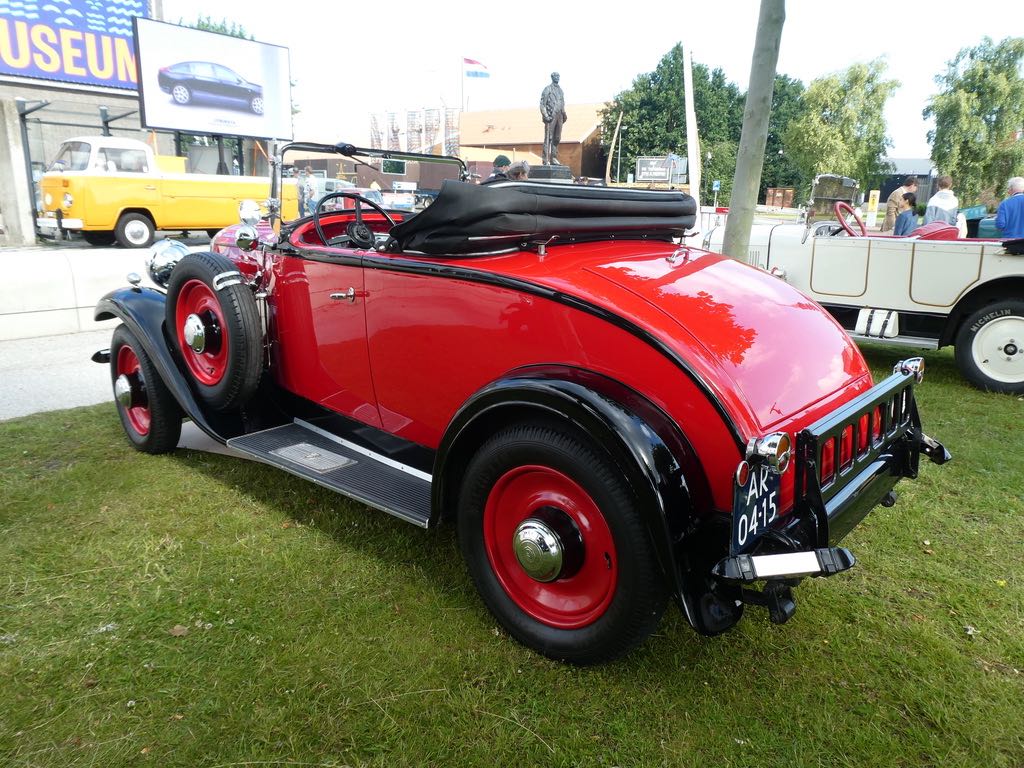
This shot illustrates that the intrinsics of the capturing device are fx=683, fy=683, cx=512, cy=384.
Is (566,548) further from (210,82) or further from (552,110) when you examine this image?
(210,82)

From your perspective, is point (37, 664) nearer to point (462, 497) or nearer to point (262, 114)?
point (462, 497)

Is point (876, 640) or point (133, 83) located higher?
point (133, 83)

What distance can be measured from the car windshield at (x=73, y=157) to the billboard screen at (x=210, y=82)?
13.4 ft

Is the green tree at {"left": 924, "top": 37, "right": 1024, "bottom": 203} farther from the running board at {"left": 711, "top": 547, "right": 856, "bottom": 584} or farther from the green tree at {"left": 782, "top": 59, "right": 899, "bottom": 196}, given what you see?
the running board at {"left": 711, "top": 547, "right": 856, "bottom": 584}

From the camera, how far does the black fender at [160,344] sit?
3.47m

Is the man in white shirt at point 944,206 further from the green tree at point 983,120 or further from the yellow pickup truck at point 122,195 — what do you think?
the green tree at point 983,120

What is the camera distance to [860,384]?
2633 millimetres

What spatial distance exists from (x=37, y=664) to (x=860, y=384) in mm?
3060

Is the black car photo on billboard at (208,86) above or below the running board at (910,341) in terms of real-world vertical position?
above

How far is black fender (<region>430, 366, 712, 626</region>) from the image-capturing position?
6.28 ft

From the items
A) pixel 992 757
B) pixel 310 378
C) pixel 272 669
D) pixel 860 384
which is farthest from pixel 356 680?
pixel 860 384

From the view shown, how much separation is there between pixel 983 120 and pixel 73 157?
31.4 metres

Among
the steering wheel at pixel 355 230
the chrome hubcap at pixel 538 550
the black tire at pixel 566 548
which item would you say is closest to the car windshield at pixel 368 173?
the steering wheel at pixel 355 230

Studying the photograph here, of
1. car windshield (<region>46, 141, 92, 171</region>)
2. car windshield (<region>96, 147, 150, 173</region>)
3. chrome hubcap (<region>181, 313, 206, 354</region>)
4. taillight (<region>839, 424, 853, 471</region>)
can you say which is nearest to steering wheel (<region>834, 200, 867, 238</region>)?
taillight (<region>839, 424, 853, 471</region>)
